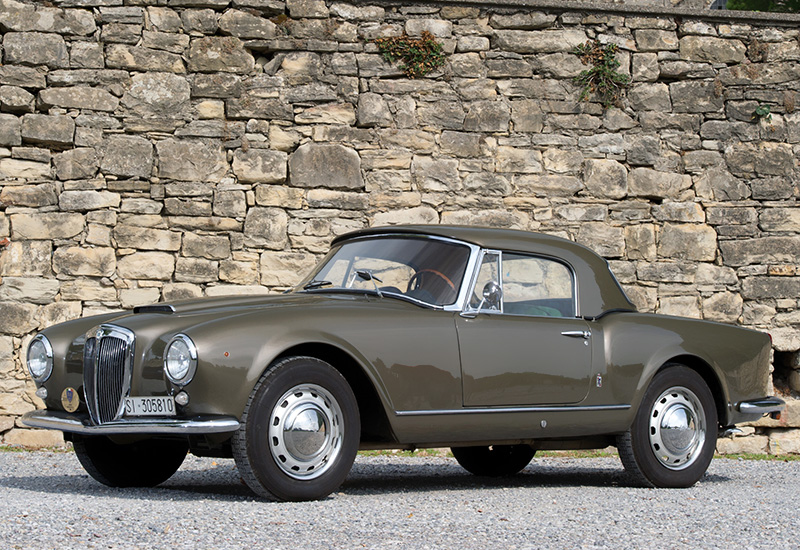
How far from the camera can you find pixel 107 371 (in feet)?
16.5

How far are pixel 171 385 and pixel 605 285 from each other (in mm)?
3073

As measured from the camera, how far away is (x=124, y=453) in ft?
19.0

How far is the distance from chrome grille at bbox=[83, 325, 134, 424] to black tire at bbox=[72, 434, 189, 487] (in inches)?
22.4

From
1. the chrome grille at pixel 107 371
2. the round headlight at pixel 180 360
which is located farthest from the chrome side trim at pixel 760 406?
the chrome grille at pixel 107 371

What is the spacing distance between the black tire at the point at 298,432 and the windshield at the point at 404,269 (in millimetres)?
956

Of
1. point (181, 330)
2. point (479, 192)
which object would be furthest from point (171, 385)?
point (479, 192)

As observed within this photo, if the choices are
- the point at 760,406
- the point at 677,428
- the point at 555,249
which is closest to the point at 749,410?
the point at 760,406

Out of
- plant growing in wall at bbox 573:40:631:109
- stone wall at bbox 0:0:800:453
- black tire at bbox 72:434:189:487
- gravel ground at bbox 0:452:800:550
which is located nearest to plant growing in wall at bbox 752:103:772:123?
stone wall at bbox 0:0:800:453

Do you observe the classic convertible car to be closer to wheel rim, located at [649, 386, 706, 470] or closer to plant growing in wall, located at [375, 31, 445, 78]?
wheel rim, located at [649, 386, 706, 470]

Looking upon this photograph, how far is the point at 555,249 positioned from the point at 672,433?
1377mm

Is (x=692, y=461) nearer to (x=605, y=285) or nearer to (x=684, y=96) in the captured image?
(x=605, y=285)

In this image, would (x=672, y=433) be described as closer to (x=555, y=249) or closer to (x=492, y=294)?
(x=555, y=249)

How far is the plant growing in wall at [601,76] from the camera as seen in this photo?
10.1 meters

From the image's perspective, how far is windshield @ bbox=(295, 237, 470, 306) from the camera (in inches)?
226
